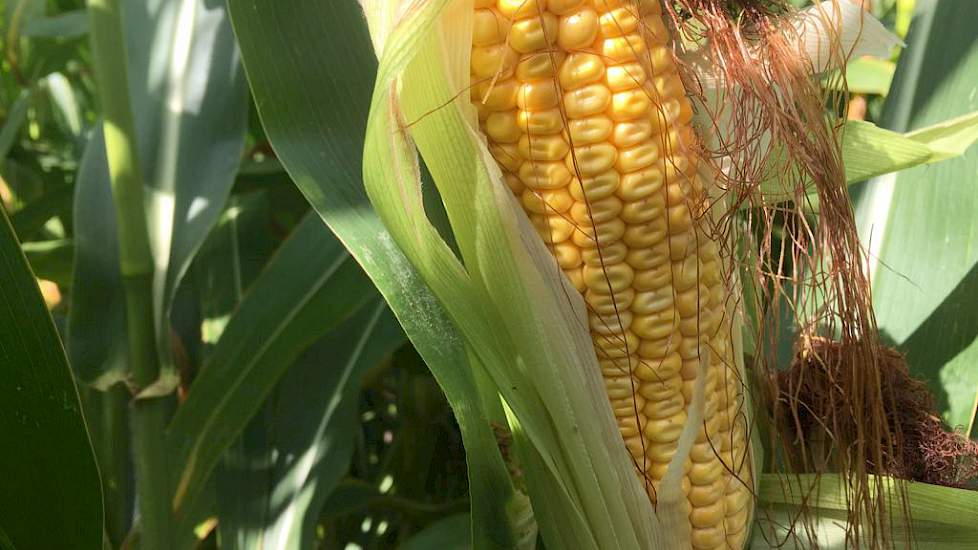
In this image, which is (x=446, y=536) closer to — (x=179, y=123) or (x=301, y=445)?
(x=301, y=445)

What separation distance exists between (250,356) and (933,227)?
691 millimetres

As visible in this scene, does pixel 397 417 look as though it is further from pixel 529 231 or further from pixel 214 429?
pixel 529 231

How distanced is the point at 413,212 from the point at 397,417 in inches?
28.9

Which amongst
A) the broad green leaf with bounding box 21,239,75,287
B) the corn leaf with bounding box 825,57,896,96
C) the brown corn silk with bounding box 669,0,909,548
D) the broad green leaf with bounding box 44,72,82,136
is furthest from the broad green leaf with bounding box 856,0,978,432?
the broad green leaf with bounding box 44,72,82,136

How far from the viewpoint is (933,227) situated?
2.85 ft

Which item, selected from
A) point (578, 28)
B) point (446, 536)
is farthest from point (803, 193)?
point (446, 536)

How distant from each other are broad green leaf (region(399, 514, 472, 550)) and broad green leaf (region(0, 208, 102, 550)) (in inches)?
12.3

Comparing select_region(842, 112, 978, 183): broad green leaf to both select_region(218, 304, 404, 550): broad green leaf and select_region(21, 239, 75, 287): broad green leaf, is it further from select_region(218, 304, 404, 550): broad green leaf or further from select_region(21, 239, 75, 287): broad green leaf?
select_region(21, 239, 75, 287): broad green leaf

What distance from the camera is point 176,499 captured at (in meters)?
0.83

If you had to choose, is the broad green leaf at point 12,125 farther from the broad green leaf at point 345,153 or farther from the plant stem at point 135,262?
the broad green leaf at point 345,153

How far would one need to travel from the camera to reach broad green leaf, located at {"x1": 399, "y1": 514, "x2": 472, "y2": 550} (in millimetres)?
824

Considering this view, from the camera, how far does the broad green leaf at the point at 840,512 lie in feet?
1.98

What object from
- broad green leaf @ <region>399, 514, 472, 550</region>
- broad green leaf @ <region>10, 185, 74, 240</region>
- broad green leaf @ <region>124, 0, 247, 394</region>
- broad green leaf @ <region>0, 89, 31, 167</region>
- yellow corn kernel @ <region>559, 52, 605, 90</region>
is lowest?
broad green leaf @ <region>399, 514, 472, 550</region>

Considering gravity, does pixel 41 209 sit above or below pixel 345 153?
below
